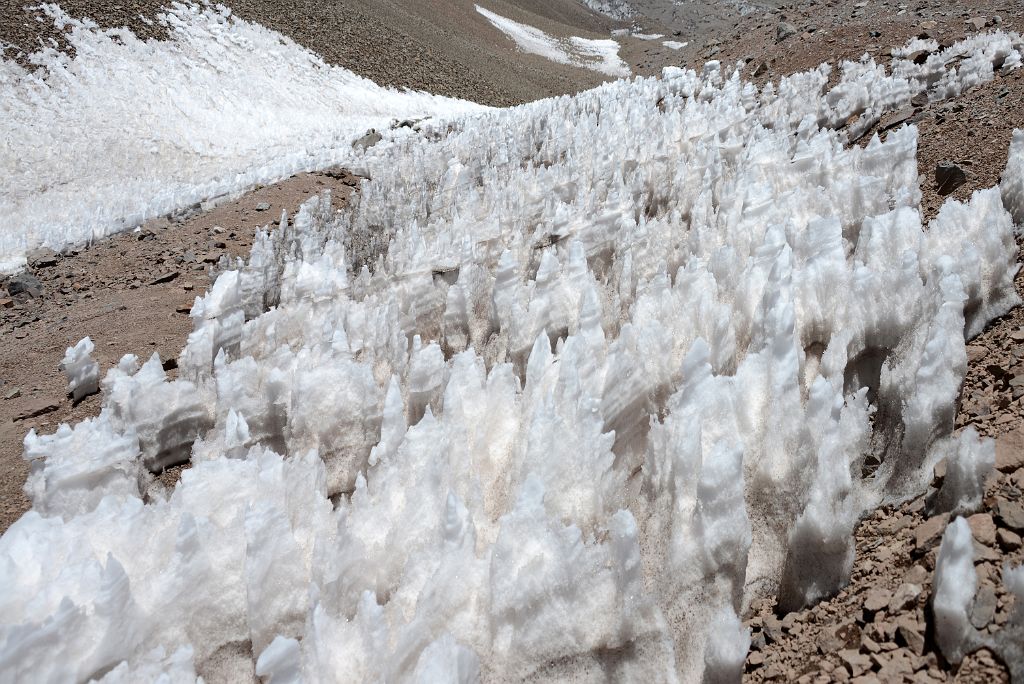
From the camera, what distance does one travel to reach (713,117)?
350 inches

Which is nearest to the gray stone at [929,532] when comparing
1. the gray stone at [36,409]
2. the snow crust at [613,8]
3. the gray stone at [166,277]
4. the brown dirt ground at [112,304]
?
the brown dirt ground at [112,304]

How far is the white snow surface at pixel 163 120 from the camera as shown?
12.3m

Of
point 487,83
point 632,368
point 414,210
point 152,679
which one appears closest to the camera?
point 152,679

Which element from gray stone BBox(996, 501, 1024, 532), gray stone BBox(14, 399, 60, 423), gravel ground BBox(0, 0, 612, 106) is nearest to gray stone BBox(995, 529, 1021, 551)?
gray stone BBox(996, 501, 1024, 532)

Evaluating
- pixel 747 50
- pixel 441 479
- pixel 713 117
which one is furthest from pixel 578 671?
pixel 747 50

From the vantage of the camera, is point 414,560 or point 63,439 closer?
point 414,560

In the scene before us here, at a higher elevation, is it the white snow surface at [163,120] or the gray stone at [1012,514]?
the gray stone at [1012,514]

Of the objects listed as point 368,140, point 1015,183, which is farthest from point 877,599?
point 368,140

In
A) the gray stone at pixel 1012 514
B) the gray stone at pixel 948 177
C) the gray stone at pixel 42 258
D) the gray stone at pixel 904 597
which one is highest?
the gray stone at pixel 948 177

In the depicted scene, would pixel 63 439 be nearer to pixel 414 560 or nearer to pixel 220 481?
pixel 220 481

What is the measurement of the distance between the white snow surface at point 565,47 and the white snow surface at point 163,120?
19222mm

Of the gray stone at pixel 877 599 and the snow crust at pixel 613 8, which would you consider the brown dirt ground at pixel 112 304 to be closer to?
the gray stone at pixel 877 599

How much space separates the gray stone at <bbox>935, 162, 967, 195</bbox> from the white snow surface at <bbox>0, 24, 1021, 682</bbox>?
26 cm

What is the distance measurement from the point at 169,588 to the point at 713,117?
28.2ft
